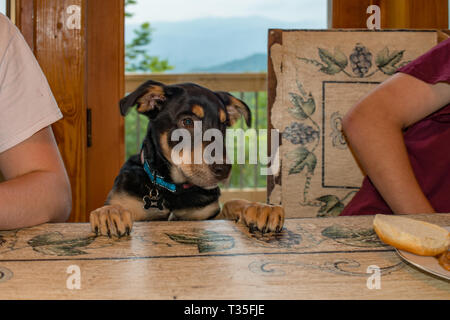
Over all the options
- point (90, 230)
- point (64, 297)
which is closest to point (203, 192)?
point (90, 230)

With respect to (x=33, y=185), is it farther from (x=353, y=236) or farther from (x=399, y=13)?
(x=399, y=13)

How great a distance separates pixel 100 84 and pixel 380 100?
1296mm

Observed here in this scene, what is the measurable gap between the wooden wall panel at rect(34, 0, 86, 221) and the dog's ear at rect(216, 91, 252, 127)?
705 millimetres

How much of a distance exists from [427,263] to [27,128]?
32.4 inches

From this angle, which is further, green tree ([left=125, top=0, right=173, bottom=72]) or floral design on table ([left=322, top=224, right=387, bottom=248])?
green tree ([left=125, top=0, right=173, bottom=72])

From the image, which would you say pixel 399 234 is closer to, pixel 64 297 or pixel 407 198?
pixel 64 297

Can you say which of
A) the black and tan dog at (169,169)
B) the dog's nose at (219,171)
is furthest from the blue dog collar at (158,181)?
the dog's nose at (219,171)

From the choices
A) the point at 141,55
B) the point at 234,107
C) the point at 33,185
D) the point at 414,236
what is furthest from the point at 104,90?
the point at 414,236

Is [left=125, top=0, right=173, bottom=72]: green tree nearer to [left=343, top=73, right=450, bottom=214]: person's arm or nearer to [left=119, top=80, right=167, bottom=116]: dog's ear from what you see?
[left=119, top=80, right=167, bottom=116]: dog's ear

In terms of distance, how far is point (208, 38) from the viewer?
2535 millimetres

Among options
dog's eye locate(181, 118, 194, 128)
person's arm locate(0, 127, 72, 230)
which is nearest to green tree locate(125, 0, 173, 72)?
dog's eye locate(181, 118, 194, 128)

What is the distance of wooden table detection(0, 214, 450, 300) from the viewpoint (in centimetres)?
48

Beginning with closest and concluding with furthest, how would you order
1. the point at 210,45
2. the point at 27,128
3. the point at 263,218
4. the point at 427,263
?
the point at 427,263 < the point at 263,218 < the point at 27,128 < the point at 210,45

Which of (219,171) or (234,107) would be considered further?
(234,107)
